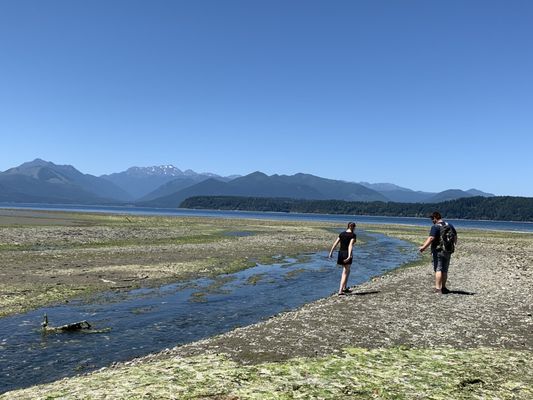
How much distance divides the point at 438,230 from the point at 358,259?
2765 centimetres

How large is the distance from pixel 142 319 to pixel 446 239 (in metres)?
15.9

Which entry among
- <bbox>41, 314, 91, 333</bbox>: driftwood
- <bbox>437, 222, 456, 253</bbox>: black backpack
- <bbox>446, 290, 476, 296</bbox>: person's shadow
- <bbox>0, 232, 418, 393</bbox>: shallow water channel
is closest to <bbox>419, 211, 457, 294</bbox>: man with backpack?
<bbox>437, 222, 456, 253</bbox>: black backpack

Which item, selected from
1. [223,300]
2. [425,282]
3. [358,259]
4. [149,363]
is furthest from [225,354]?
[358,259]

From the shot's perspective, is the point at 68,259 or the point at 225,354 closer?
the point at 225,354

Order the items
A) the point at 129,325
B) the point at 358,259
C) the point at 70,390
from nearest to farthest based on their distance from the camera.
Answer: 1. the point at 70,390
2. the point at 129,325
3. the point at 358,259

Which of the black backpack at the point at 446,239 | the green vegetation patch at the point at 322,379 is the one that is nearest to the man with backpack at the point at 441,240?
the black backpack at the point at 446,239

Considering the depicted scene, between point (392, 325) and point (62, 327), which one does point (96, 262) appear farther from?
point (392, 325)

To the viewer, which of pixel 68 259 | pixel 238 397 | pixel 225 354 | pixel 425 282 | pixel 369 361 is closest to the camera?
pixel 238 397

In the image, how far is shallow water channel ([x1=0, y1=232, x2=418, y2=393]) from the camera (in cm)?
1486

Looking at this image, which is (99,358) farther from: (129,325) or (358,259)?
(358,259)

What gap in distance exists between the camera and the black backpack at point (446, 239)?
23203 millimetres

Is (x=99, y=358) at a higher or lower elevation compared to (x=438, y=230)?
lower

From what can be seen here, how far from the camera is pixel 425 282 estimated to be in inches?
1182

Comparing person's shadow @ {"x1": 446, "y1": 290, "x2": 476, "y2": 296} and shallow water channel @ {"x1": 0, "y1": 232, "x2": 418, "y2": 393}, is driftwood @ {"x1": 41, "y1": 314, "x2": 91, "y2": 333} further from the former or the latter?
person's shadow @ {"x1": 446, "y1": 290, "x2": 476, "y2": 296}
